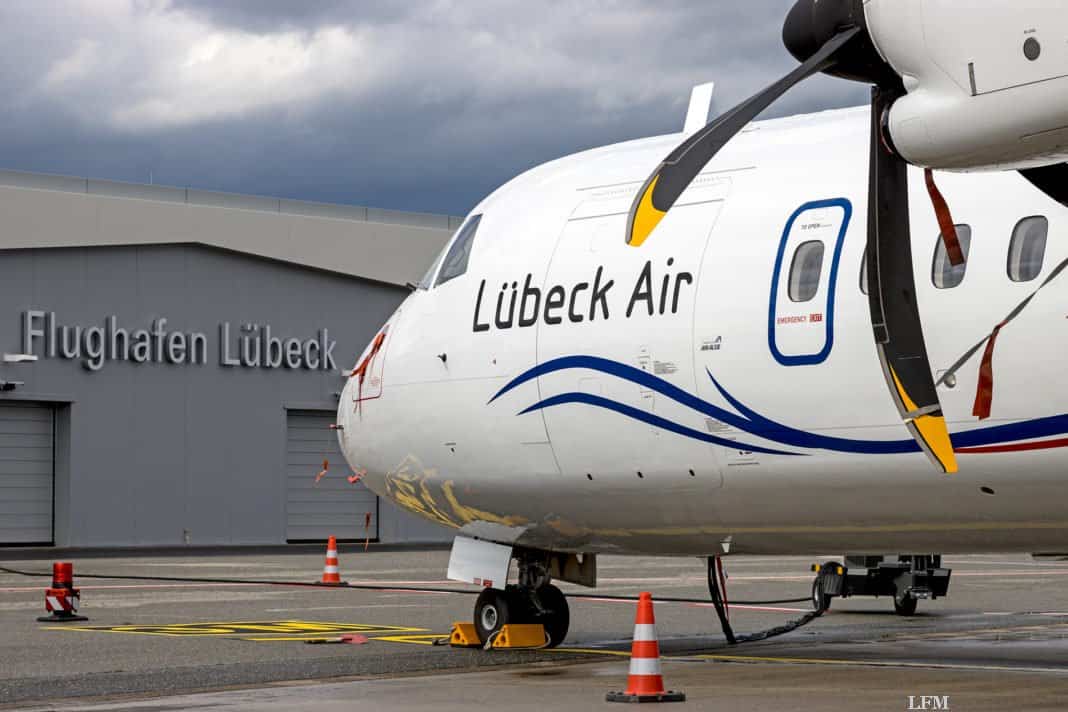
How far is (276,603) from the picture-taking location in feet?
78.8

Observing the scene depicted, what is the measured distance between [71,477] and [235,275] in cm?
832

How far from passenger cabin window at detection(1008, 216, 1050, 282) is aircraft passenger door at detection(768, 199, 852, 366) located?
1.34 meters

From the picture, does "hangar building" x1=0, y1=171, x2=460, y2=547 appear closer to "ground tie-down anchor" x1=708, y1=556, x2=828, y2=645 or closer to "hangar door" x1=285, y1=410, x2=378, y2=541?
"hangar door" x1=285, y1=410, x2=378, y2=541

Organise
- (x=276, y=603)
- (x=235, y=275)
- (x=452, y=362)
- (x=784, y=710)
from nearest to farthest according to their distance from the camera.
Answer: (x=784, y=710), (x=452, y=362), (x=276, y=603), (x=235, y=275)

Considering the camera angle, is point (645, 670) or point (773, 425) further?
point (773, 425)

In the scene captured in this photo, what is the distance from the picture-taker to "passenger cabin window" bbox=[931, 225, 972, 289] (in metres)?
11.5

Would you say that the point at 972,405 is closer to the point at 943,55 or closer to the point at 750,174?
the point at 750,174

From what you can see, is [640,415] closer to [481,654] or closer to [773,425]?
[773,425]

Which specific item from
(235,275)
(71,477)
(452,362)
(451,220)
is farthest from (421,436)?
(451,220)

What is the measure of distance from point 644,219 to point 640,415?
4428 millimetres

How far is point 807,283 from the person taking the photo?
12.4 m

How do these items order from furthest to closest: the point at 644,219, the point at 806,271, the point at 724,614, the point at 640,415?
the point at 724,614 → the point at 640,415 → the point at 806,271 → the point at 644,219

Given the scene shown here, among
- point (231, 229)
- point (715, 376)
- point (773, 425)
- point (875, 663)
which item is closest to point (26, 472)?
point (231, 229)

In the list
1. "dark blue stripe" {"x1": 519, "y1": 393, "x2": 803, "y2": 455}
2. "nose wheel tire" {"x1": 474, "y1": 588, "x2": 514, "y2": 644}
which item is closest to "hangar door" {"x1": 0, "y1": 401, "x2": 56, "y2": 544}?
"nose wheel tire" {"x1": 474, "y1": 588, "x2": 514, "y2": 644}
